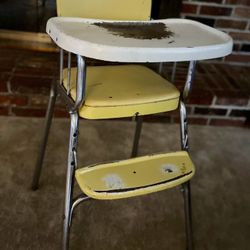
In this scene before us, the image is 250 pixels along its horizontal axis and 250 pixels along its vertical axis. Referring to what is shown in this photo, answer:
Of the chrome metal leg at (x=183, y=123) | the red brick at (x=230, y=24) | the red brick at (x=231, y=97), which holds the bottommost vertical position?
the red brick at (x=231, y=97)

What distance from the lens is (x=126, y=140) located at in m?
1.44

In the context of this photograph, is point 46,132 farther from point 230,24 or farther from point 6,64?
point 230,24

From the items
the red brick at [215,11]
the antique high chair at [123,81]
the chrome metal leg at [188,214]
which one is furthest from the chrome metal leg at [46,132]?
the red brick at [215,11]

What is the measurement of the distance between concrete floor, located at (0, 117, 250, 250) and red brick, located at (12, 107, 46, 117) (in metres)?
0.03

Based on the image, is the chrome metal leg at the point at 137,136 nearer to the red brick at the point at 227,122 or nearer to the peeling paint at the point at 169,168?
the peeling paint at the point at 169,168

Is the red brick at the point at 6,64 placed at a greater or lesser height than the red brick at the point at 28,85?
greater

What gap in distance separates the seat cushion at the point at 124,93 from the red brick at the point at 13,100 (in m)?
0.61

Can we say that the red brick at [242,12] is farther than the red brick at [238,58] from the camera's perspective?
No

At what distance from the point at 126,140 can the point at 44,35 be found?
769 millimetres

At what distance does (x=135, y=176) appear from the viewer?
2.54ft

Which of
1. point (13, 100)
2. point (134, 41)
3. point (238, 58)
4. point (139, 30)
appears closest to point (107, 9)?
point (139, 30)

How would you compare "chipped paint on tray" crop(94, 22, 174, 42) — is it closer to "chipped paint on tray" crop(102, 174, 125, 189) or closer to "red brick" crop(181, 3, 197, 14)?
"chipped paint on tray" crop(102, 174, 125, 189)

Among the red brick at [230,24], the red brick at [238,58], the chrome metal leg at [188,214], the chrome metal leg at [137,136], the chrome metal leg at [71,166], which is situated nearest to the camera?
the chrome metal leg at [71,166]

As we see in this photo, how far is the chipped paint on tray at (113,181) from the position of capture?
2.39 ft
